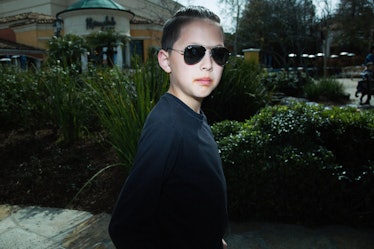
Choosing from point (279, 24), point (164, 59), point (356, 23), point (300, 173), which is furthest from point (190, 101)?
point (356, 23)

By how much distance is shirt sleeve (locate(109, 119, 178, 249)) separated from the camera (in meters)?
1.07

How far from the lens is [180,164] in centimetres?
112

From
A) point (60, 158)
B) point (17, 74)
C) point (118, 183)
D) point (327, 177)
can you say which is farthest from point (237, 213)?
point (17, 74)

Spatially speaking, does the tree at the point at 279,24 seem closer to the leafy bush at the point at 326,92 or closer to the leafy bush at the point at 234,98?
the leafy bush at the point at 326,92

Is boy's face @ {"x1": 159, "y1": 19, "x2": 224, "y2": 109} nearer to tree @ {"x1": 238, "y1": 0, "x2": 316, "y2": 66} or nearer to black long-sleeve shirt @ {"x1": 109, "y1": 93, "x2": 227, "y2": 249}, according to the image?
black long-sleeve shirt @ {"x1": 109, "y1": 93, "x2": 227, "y2": 249}

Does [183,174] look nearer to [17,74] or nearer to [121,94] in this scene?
[121,94]

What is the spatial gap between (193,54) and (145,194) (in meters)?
0.53

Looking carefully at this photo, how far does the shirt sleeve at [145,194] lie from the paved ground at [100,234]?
1.76m


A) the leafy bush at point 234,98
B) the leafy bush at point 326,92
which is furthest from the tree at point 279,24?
the leafy bush at point 234,98

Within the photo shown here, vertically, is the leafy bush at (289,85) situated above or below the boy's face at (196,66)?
below

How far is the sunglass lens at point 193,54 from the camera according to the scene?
124cm

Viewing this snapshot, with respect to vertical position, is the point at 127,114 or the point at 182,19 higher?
the point at 182,19

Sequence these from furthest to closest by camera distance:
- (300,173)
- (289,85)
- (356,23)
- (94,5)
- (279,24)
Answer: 1. (356,23)
2. (94,5)
3. (279,24)
4. (289,85)
5. (300,173)

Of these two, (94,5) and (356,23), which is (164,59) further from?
(356,23)
